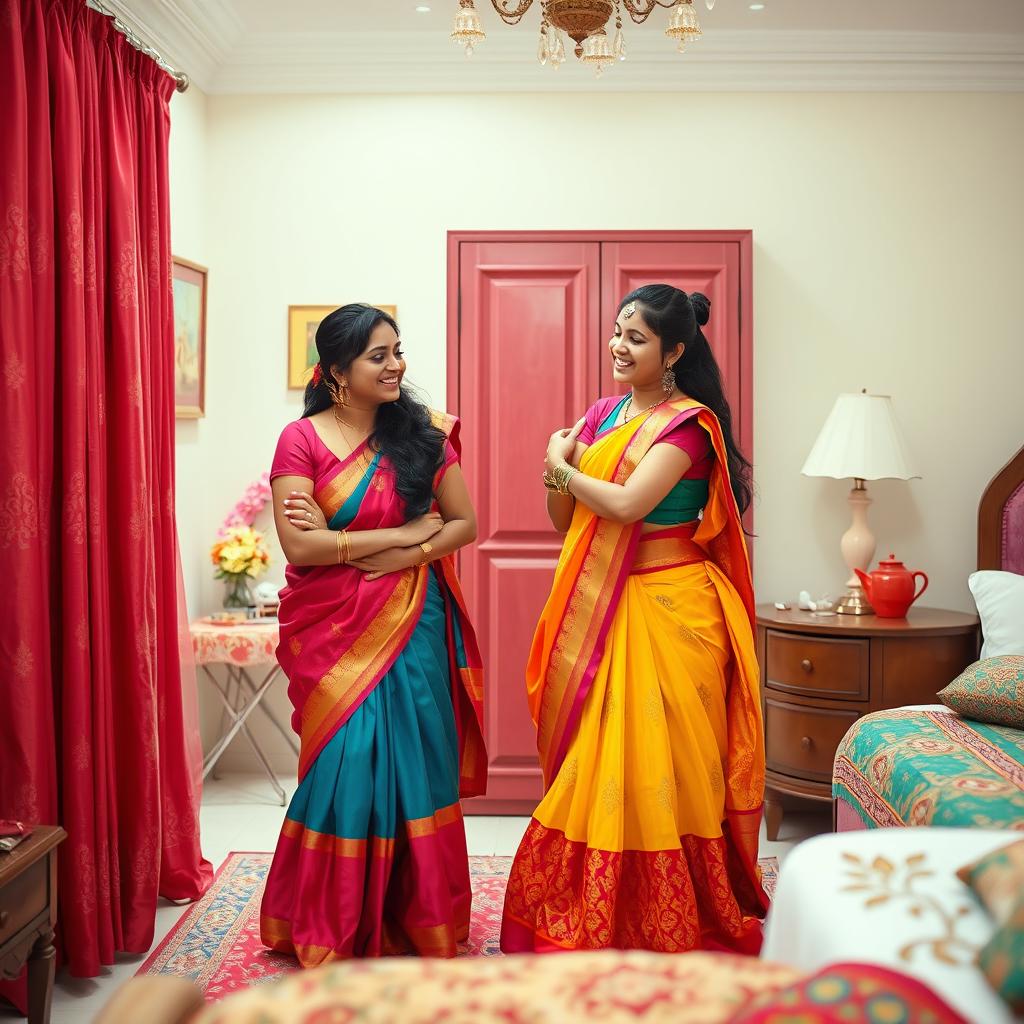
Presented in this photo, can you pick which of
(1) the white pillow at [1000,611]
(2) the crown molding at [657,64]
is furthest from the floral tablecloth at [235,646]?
(1) the white pillow at [1000,611]

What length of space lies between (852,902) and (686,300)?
1722 mm

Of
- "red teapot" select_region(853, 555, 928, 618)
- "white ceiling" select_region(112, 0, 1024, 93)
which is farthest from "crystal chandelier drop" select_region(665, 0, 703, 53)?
"red teapot" select_region(853, 555, 928, 618)

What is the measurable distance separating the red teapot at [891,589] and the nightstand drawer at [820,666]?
23cm

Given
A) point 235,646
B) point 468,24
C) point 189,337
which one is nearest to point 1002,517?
point 468,24

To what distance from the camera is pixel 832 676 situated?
3.59 meters

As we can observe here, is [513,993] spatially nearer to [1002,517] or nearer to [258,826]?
[258,826]

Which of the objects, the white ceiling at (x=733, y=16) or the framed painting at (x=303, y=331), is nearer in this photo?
the white ceiling at (x=733, y=16)

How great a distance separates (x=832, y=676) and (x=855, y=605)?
13.6 inches

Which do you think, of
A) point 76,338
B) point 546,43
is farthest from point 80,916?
point 546,43

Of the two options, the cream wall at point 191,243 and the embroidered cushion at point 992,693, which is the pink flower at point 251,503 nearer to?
the cream wall at point 191,243

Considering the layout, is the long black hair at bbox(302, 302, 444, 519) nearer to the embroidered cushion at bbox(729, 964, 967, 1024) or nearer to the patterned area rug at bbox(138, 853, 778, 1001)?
the patterned area rug at bbox(138, 853, 778, 1001)

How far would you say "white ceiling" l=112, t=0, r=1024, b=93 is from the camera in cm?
385

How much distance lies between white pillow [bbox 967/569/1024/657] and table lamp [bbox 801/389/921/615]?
488 mm

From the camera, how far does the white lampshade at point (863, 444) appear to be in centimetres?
380
